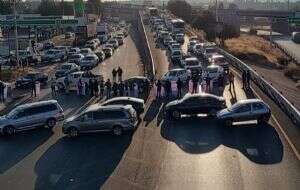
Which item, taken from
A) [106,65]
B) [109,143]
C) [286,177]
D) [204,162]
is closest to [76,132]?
[109,143]

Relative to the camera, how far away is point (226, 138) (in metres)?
26.1

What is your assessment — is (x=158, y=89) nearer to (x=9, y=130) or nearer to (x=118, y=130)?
(x=118, y=130)

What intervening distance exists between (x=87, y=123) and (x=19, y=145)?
3.48m

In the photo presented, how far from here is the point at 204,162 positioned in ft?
74.2

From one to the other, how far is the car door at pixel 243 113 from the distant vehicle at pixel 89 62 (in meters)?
29.5

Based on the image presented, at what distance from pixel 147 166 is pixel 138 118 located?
8.57 metres

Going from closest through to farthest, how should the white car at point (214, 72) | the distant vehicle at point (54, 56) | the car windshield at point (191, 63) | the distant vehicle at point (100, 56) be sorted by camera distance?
the white car at point (214, 72) → the car windshield at point (191, 63) → the distant vehicle at point (100, 56) → the distant vehicle at point (54, 56)

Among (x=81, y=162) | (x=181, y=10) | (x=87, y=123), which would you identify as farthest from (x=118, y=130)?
(x=181, y=10)

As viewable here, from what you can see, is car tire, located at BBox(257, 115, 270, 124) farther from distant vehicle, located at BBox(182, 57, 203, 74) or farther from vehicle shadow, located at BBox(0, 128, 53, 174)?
distant vehicle, located at BBox(182, 57, 203, 74)

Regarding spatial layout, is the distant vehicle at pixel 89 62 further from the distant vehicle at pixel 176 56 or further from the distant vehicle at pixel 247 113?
the distant vehicle at pixel 247 113

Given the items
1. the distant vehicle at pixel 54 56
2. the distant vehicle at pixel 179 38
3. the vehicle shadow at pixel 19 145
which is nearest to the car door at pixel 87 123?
the vehicle shadow at pixel 19 145

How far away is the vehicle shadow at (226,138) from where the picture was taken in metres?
23.5

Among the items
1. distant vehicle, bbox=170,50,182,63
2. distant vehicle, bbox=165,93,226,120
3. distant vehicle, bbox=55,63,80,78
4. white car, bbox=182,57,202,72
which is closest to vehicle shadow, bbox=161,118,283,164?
distant vehicle, bbox=165,93,226,120

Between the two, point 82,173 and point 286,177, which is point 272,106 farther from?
point 82,173
